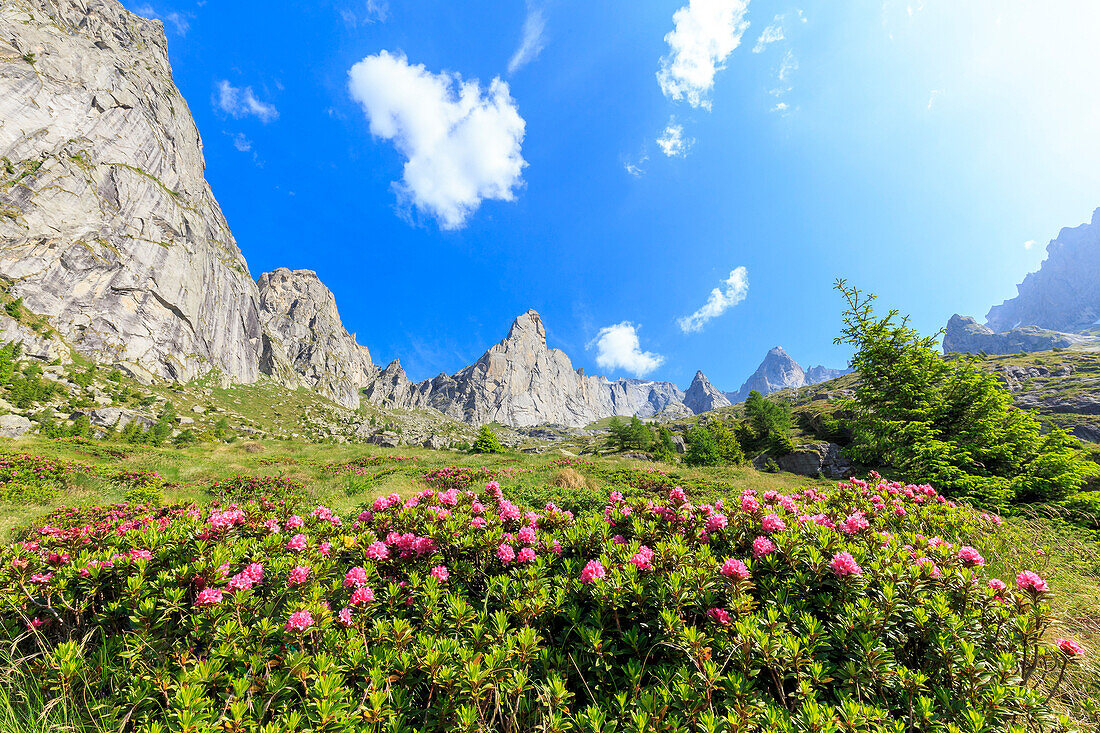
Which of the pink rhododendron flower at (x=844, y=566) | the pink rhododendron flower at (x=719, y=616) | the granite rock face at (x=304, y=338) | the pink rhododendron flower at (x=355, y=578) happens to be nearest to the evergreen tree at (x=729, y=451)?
the pink rhododendron flower at (x=844, y=566)

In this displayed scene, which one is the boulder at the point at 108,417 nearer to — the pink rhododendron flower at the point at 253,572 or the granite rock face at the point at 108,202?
the pink rhododendron flower at the point at 253,572

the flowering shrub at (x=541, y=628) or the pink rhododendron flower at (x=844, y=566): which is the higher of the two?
the pink rhododendron flower at (x=844, y=566)

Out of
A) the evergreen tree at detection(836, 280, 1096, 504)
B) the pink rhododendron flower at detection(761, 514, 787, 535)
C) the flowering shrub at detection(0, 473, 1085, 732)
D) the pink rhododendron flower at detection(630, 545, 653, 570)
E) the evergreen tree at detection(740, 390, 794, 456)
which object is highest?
the evergreen tree at detection(740, 390, 794, 456)

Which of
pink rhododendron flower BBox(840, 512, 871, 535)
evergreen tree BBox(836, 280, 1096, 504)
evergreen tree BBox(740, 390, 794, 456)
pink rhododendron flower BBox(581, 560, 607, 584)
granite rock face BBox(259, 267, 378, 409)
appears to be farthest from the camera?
granite rock face BBox(259, 267, 378, 409)

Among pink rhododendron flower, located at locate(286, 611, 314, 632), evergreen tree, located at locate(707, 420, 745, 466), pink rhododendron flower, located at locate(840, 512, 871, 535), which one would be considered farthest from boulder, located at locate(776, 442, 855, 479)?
pink rhododendron flower, located at locate(286, 611, 314, 632)

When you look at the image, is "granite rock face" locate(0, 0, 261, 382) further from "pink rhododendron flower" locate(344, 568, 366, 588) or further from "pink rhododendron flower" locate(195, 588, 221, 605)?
"pink rhododendron flower" locate(344, 568, 366, 588)

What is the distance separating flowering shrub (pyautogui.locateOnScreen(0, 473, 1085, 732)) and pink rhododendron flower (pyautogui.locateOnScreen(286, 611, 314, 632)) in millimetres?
13

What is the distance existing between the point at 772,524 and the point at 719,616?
134cm

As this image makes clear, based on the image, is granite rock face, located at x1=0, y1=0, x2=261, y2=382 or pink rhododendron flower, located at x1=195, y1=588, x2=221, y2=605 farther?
granite rock face, located at x1=0, y1=0, x2=261, y2=382

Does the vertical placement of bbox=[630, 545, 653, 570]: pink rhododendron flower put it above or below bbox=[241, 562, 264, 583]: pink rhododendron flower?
above

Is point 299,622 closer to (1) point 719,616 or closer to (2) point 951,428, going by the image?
(1) point 719,616

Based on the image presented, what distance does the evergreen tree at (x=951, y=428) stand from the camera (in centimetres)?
933

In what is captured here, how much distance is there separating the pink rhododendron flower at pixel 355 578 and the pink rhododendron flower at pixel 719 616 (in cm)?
294

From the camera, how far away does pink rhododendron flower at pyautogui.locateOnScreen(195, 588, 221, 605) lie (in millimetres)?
2812
